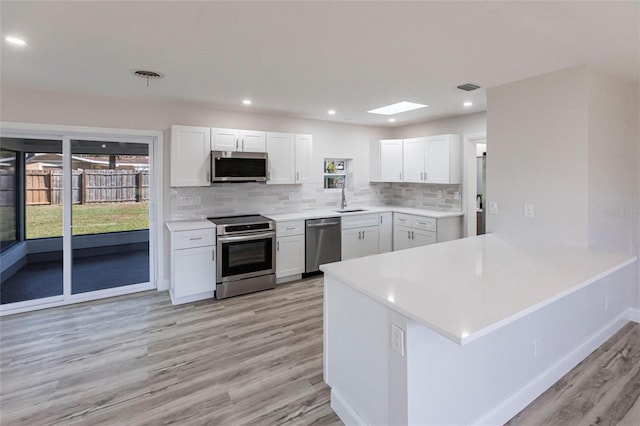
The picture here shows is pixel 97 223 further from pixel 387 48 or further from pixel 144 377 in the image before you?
pixel 387 48

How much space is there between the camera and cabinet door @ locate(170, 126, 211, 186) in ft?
13.4

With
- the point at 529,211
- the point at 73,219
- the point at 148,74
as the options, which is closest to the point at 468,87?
the point at 529,211

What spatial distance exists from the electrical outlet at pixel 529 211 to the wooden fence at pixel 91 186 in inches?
171

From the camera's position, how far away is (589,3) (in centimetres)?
177

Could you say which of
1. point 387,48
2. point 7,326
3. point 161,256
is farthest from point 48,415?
point 387,48

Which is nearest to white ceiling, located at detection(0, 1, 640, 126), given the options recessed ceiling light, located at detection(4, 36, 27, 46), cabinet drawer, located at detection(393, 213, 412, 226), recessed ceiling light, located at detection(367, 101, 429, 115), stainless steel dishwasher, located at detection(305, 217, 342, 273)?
recessed ceiling light, located at detection(4, 36, 27, 46)

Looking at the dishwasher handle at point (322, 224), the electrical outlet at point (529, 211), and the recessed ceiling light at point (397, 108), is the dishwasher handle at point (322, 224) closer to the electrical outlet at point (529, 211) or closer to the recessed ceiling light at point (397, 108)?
the recessed ceiling light at point (397, 108)

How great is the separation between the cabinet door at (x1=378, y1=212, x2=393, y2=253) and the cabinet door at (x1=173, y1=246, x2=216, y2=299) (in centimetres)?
270

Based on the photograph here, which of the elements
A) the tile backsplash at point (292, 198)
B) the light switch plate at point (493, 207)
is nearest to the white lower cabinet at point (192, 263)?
the tile backsplash at point (292, 198)

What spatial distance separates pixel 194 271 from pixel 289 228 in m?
1.33

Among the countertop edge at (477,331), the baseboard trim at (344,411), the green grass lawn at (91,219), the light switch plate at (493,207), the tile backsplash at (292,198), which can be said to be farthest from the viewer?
the tile backsplash at (292,198)

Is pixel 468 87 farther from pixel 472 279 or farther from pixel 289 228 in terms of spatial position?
pixel 289 228

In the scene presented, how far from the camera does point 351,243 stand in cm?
514

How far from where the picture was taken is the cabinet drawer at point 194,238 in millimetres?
3838
